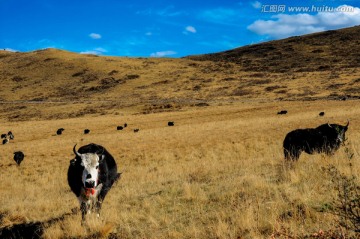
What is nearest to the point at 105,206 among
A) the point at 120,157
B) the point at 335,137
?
the point at 335,137

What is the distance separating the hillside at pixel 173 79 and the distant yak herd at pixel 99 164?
44.4m

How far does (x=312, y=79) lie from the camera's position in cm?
7506

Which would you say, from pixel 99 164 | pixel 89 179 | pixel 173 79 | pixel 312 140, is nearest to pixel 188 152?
pixel 312 140

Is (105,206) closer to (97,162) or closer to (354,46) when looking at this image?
(97,162)

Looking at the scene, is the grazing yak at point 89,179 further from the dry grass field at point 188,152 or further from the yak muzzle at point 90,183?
the dry grass field at point 188,152

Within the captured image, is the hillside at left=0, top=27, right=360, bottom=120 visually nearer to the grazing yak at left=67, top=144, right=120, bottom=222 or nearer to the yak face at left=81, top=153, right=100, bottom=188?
the grazing yak at left=67, top=144, right=120, bottom=222

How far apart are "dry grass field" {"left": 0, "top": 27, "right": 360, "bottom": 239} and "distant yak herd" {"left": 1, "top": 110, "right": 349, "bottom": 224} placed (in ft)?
1.44

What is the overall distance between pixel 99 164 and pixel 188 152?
631 inches

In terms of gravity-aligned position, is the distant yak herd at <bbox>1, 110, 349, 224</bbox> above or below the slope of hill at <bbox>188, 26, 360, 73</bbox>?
below

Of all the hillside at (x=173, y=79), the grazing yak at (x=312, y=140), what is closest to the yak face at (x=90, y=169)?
the grazing yak at (x=312, y=140)

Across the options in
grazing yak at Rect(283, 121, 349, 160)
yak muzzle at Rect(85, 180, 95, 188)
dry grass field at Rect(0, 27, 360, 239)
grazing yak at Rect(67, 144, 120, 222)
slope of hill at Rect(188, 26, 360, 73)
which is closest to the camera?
dry grass field at Rect(0, 27, 360, 239)

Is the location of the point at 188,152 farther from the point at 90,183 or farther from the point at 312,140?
the point at 90,183

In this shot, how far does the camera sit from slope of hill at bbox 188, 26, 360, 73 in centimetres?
9775

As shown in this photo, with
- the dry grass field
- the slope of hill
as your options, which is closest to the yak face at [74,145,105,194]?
the dry grass field
